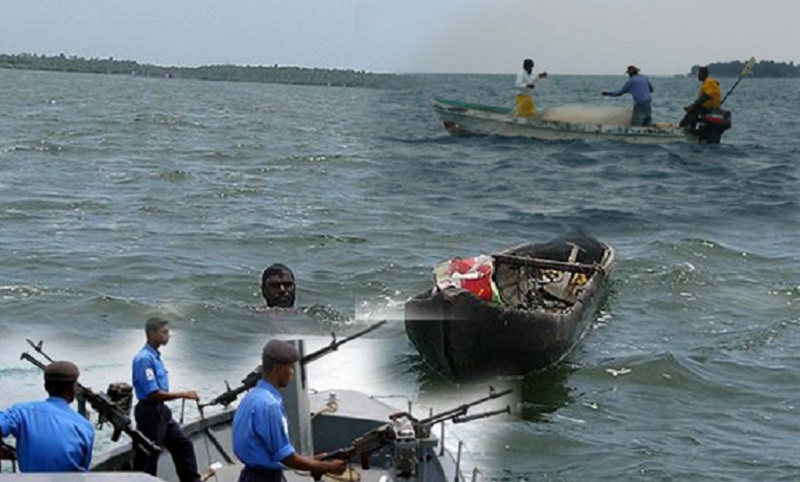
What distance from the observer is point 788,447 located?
655 inches

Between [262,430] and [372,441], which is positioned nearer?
[262,430]

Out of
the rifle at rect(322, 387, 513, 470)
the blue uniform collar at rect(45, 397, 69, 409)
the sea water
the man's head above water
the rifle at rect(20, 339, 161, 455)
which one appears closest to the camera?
the blue uniform collar at rect(45, 397, 69, 409)

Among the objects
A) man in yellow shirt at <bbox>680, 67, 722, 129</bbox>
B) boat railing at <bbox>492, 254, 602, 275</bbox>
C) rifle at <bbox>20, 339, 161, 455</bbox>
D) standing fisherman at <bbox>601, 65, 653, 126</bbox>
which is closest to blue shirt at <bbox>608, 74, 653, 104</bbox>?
standing fisherman at <bbox>601, 65, 653, 126</bbox>

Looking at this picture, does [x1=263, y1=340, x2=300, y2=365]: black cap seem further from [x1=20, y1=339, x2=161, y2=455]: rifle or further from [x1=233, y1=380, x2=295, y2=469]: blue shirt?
[x1=20, y1=339, x2=161, y2=455]: rifle

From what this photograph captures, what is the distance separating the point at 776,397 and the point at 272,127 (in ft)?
202

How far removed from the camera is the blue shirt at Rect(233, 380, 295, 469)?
26.4ft

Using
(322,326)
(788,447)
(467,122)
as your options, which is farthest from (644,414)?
(467,122)

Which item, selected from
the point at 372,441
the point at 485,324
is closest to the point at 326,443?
the point at 372,441

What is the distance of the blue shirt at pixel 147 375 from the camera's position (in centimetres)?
1109

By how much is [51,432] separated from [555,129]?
40324 mm

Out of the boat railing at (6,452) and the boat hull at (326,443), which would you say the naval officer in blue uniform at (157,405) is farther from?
the boat railing at (6,452)

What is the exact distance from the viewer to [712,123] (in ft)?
151

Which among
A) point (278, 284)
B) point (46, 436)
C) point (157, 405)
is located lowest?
point (278, 284)

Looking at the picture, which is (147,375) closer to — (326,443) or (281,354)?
(326,443)
